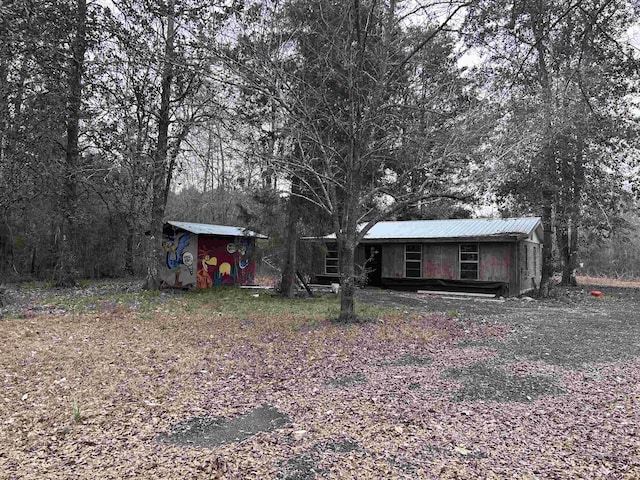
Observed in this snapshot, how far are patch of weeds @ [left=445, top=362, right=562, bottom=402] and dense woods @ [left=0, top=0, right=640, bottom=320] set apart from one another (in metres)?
3.06

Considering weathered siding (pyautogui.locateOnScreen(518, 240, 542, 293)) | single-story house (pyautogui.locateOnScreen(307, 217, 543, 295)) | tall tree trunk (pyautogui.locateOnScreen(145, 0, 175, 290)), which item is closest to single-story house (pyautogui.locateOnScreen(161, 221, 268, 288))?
tall tree trunk (pyautogui.locateOnScreen(145, 0, 175, 290))

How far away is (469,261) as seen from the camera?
16.2m

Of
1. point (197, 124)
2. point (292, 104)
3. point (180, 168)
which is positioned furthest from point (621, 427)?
point (180, 168)

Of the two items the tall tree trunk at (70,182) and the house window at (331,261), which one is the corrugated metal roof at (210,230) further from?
the house window at (331,261)

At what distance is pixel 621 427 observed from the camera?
355cm

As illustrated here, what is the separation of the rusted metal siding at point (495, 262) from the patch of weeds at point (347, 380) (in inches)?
467

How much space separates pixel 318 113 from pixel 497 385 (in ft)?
19.2

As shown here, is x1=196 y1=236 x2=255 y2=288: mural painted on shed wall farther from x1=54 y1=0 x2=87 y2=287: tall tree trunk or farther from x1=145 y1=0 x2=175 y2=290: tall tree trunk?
x1=54 y1=0 x2=87 y2=287: tall tree trunk

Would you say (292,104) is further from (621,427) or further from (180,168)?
(180,168)

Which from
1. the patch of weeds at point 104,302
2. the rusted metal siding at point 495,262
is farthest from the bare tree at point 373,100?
the rusted metal siding at point 495,262

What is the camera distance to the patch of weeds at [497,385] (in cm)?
435

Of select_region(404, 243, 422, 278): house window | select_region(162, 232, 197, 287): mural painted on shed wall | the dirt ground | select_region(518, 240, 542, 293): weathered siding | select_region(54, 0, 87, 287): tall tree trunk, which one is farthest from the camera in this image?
select_region(404, 243, 422, 278): house window

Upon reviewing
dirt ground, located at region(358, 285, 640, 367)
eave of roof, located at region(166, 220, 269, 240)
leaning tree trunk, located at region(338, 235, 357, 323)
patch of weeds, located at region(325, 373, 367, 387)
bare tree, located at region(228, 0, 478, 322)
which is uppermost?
bare tree, located at region(228, 0, 478, 322)

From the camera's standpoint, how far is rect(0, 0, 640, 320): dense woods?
7.41 metres
